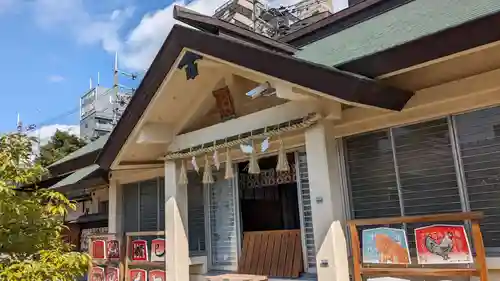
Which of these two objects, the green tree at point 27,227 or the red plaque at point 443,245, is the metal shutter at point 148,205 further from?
the red plaque at point 443,245

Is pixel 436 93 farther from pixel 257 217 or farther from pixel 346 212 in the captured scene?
pixel 257 217

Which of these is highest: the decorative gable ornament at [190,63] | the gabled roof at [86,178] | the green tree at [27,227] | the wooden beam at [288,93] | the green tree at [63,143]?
the green tree at [63,143]

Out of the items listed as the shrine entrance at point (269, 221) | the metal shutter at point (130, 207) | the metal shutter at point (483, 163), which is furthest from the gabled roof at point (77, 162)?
the metal shutter at point (483, 163)

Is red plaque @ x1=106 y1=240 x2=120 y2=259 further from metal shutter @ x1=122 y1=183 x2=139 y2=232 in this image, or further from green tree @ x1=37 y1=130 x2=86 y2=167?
green tree @ x1=37 y1=130 x2=86 y2=167

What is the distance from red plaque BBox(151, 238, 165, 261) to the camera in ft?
20.6

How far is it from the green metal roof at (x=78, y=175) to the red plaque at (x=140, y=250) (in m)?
2.11

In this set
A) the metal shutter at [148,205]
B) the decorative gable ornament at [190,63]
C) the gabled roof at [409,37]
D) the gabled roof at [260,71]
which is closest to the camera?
the gabled roof at [409,37]

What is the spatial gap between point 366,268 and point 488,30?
2.30 m

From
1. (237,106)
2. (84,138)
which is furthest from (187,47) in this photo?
(84,138)

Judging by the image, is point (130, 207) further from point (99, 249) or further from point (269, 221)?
point (269, 221)

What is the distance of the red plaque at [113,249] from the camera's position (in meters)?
7.20

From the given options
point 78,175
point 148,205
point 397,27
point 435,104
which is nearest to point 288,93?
point 397,27

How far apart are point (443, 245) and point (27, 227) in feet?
14.3

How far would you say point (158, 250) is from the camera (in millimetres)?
6336
